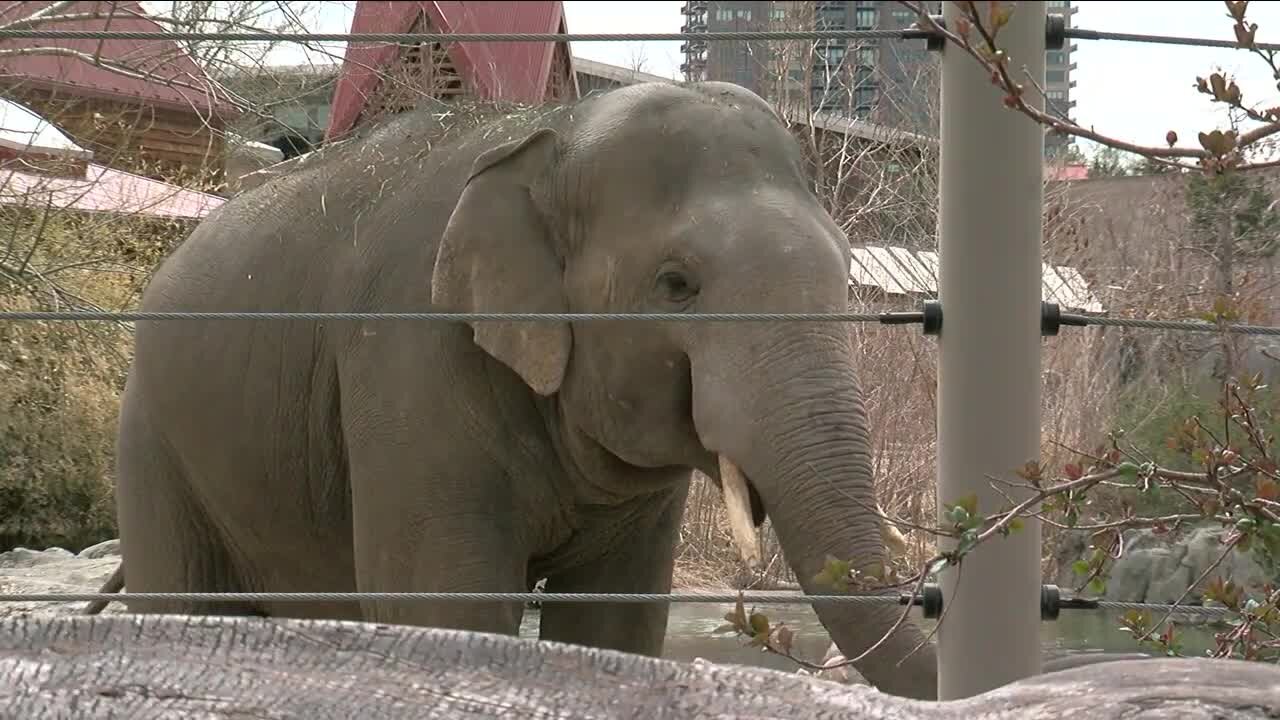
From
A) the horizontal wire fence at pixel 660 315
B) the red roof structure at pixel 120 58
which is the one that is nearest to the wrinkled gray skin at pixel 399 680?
the horizontal wire fence at pixel 660 315

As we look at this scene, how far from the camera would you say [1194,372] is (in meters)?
10.9

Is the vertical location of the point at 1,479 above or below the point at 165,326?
below

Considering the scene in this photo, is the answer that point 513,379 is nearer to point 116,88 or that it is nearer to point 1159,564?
point 116,88

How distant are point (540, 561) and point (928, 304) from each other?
182 centimetres

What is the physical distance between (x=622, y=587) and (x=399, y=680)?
9.26 feet

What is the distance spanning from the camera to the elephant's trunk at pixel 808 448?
2.90m

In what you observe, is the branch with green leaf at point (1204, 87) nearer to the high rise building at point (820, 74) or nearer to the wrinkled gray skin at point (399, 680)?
the wrinkled gray skin at point (399, 680)

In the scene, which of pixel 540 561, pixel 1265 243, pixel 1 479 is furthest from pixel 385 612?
pixel 1265 243

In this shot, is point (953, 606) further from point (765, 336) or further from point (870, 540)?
point (765, 336)

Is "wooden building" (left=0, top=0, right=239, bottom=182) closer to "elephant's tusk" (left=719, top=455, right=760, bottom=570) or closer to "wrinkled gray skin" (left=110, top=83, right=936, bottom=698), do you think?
"wrinkled gray skin" (left=110, top=83, right=936, bottom=698)

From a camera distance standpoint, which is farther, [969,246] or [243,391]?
[243,391]

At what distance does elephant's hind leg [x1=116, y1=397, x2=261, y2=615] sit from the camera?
4.07 m

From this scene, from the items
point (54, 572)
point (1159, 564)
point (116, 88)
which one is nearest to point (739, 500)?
point (54, 572)

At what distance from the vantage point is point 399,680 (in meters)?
1.02
